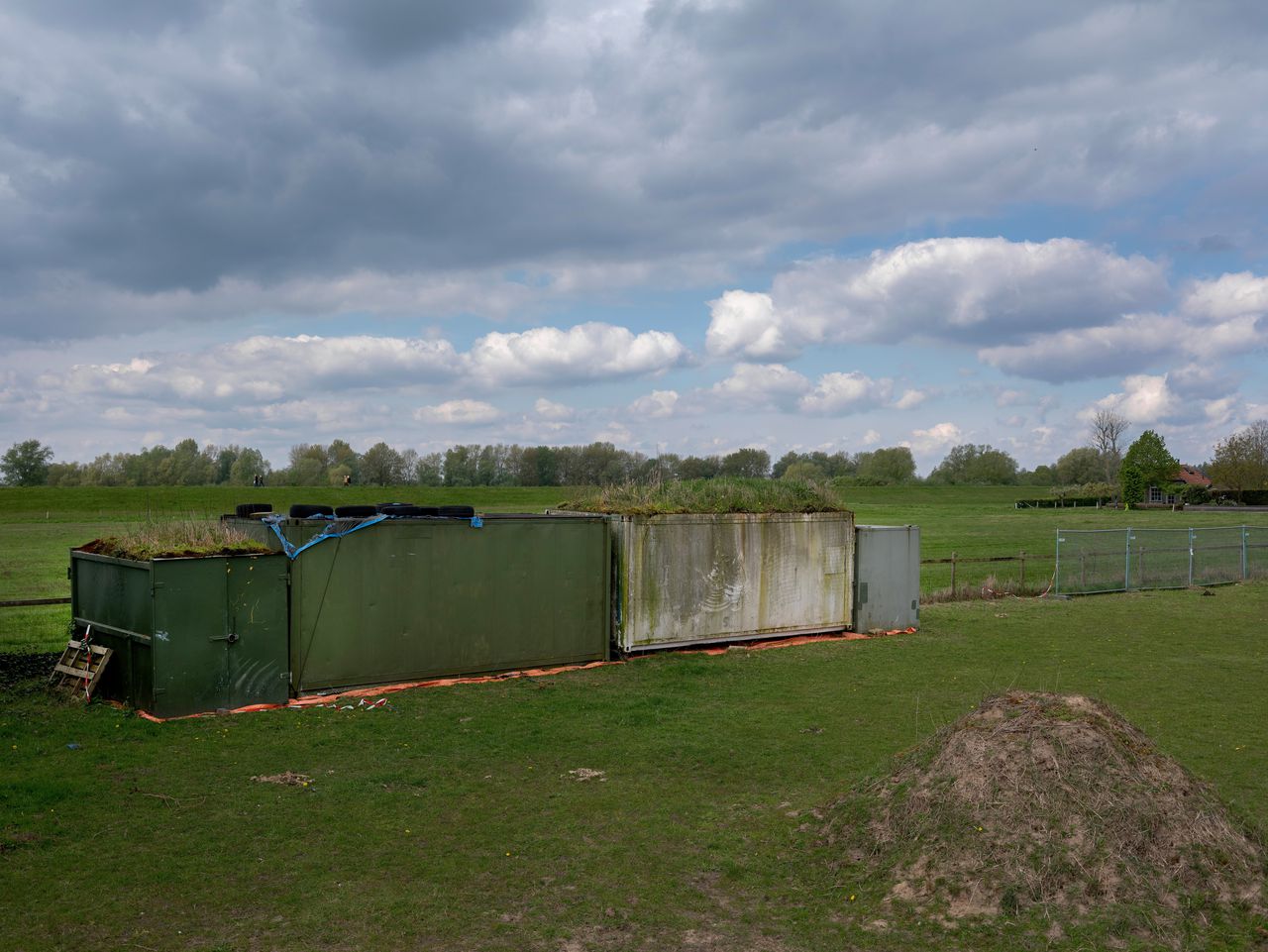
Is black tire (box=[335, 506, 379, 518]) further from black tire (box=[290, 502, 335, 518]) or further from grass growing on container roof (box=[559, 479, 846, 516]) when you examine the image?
grass growing on container roof (box=[559, 479, 846, 516])

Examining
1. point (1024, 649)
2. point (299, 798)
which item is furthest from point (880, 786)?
point (1024, 649)

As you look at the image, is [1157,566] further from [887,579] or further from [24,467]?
[24,467]

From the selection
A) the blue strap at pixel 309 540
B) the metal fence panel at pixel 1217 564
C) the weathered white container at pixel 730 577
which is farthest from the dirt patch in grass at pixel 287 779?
the metal fence panel at pixel 1217 564

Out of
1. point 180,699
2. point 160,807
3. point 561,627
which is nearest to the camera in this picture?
point 160,807

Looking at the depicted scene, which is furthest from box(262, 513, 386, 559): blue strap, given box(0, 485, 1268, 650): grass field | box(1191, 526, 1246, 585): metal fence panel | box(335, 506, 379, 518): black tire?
box(1191, 526, 1246, 585): metal fence panel

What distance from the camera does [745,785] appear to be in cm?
781

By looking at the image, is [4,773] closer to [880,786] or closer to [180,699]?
[180,699]

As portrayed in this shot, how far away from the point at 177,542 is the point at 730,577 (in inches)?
309

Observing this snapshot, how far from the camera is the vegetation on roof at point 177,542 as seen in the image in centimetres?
1012

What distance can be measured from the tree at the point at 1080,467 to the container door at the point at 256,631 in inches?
4036

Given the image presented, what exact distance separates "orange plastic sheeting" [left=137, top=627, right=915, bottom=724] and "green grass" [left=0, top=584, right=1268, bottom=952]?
300 mm

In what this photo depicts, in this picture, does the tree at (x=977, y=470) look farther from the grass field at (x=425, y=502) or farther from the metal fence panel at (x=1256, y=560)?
the metal fence panel at (x=1256, y=560)

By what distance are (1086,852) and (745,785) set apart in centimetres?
299

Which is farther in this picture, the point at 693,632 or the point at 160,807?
the point at 693,632
